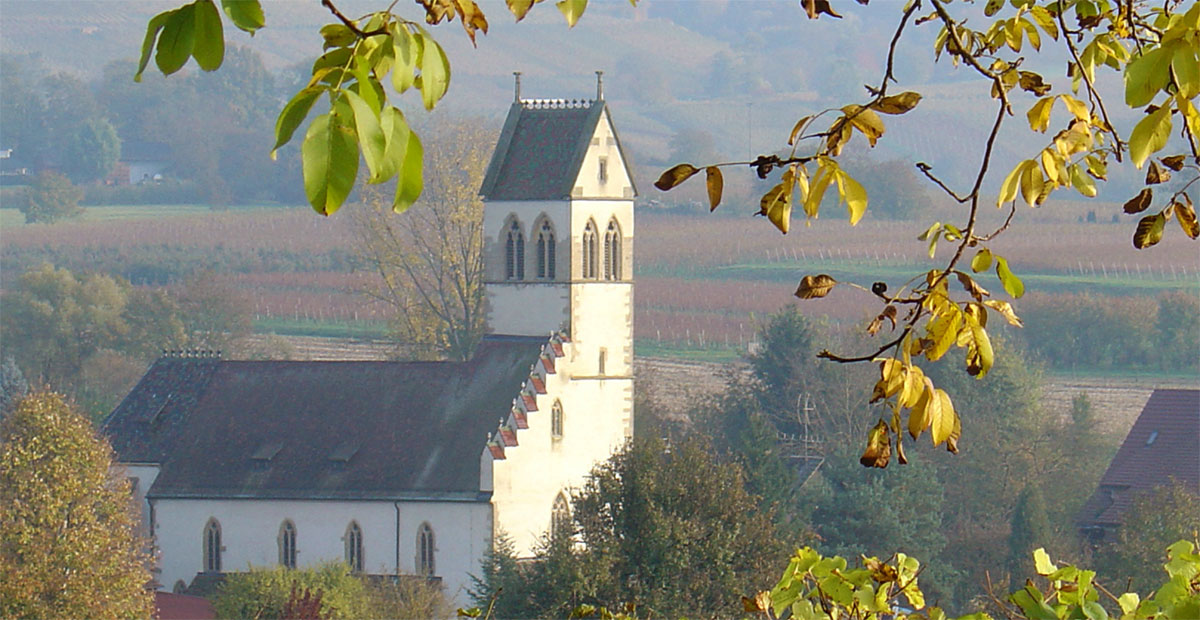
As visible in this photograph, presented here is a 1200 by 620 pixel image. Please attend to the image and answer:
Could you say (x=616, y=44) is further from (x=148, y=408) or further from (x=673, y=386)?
(x=148, y=408)

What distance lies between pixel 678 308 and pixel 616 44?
211 feet

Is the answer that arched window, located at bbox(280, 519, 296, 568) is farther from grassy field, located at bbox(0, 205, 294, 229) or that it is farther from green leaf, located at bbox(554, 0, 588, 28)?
grassy field, located at bbox(0, 205, 294, 229)

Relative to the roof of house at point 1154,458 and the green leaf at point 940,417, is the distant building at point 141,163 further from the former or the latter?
the green leaf at point 940,417

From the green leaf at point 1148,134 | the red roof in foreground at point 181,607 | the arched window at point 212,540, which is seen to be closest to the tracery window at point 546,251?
the arched window at point 212,540

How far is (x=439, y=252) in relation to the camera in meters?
71.2

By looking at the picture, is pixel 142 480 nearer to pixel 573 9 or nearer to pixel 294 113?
pixel 573 9

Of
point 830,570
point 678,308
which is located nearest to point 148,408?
point 678,308

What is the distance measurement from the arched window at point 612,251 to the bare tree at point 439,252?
1623cm

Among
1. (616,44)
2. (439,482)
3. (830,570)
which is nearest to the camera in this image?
(830,570)

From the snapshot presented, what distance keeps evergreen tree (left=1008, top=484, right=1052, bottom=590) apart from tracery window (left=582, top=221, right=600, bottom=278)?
11.9 metres

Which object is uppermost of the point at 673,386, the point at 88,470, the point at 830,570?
the point at 830,570

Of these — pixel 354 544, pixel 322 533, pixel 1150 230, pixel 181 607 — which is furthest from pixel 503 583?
pixel 1150 230

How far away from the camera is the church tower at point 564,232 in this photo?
48344mm

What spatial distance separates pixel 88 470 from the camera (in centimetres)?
3253
